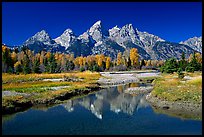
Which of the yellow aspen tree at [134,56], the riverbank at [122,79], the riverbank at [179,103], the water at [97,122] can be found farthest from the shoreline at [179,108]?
the yellow aspen tree at [134,56]

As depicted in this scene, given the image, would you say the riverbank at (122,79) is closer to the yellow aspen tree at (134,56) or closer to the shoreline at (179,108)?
the shoreline at (179,108)

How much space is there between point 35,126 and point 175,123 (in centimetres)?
1184

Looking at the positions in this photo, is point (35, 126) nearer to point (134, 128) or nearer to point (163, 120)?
point (134, 128)

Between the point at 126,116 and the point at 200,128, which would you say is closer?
the point at 200,128

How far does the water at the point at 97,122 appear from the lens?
20953 millimetres

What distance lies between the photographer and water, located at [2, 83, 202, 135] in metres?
21.0

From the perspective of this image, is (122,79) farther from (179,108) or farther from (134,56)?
(134,56)

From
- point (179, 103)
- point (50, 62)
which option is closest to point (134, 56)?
point (50, 62)

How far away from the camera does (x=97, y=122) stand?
2417 centimetres

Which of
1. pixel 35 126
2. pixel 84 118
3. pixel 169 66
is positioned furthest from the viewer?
pixel 169 66

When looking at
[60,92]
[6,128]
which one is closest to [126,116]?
[6,128]

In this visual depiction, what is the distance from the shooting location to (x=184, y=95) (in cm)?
3219

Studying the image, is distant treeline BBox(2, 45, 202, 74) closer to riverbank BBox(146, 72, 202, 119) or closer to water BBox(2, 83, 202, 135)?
water BBox(2, 83, 202, 135)

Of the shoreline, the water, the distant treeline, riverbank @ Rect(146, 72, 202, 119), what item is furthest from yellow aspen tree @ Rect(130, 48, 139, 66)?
the water
